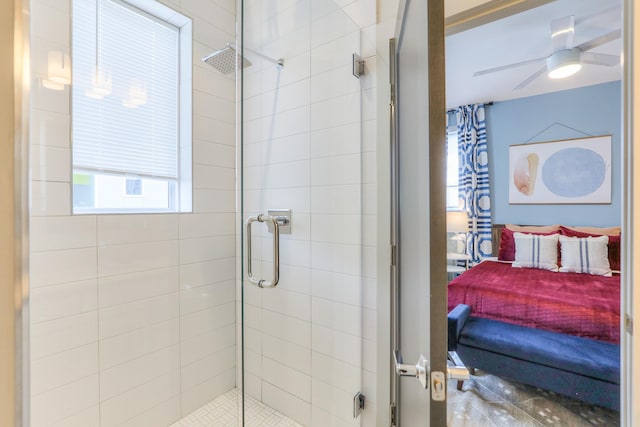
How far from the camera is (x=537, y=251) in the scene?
10.3 ft

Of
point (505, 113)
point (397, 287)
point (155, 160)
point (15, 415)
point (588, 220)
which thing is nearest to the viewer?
point (15, 415)

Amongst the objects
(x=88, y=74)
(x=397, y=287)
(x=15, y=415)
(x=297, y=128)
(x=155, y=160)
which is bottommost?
(x=15, y=415)

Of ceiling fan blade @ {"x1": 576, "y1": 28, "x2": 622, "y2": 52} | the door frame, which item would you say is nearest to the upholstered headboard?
ceiling fan blade @ {"x1": 576, "y1": 28, "x2": 622, "y2": 52}

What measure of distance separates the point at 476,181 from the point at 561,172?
886mm

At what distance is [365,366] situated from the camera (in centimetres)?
141

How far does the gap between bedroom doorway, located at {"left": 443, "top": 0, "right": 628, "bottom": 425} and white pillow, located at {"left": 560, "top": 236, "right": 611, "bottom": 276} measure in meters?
0.55

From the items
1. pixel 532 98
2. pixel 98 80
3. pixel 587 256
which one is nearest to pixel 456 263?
pixel 587 256

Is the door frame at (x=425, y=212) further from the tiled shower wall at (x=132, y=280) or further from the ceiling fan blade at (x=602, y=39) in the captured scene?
the ceiling fan blade at (x=602, y=39)

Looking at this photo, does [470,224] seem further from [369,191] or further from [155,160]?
[155,160]

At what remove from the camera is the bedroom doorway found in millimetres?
2158

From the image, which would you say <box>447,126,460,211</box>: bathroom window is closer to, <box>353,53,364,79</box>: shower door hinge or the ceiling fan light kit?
the ceiling fan light kit

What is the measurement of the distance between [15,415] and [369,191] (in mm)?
1277

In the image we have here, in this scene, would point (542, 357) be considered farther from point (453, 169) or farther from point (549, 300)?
point (453, 169)

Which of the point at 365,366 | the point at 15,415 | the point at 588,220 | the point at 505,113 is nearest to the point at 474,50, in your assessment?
the point at 505,113
